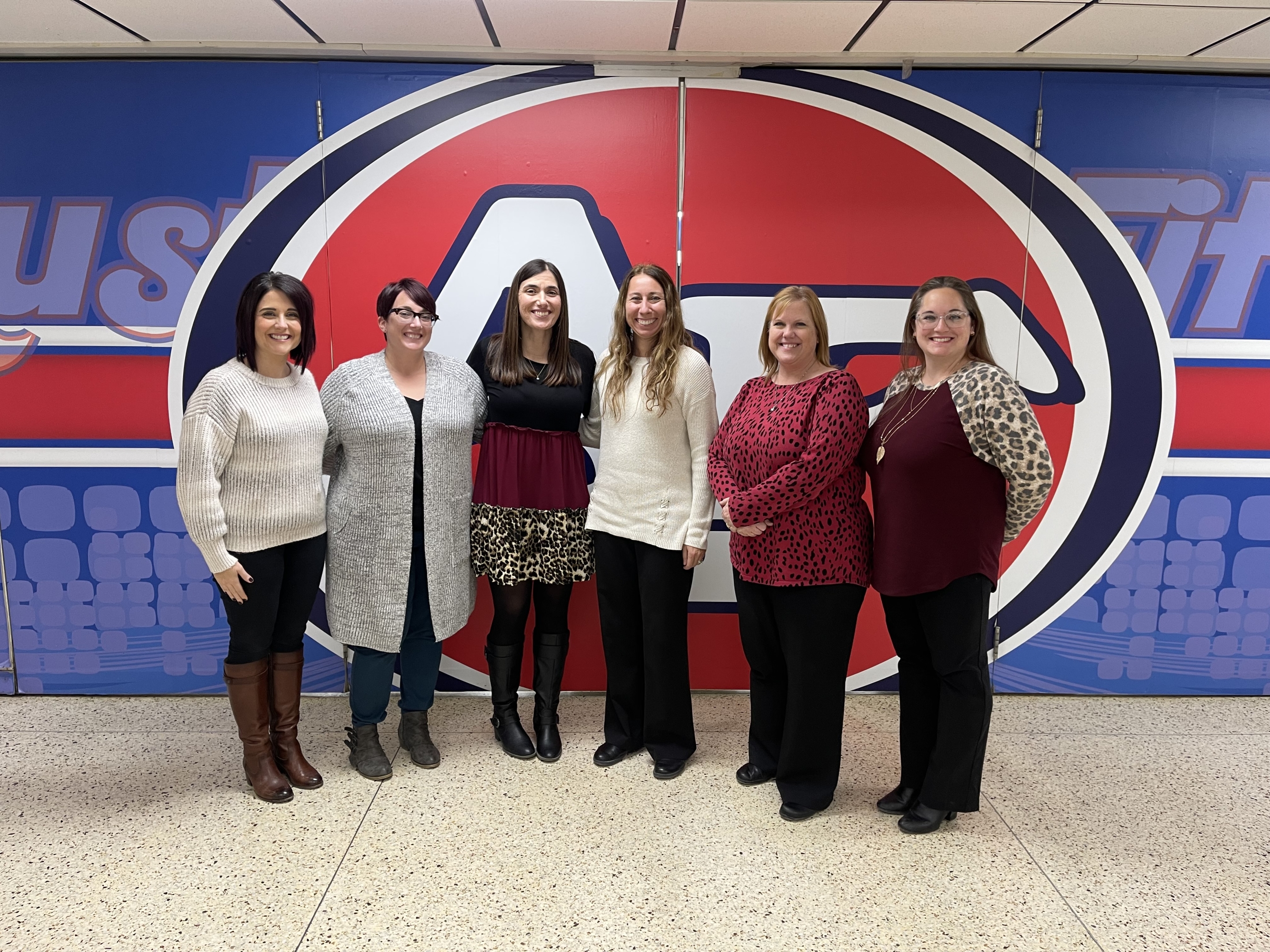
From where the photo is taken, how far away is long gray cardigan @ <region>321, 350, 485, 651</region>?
2.43 metres

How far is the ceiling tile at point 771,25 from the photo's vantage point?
2.55 metres

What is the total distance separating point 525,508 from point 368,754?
40.6 inches

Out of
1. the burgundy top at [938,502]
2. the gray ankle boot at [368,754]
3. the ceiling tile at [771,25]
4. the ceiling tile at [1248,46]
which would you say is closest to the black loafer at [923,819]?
the burgundy top at [938,502]

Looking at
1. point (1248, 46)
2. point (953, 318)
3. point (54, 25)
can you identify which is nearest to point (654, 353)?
point (953, 318)

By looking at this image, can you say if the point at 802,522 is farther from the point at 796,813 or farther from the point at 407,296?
the point at 407,296

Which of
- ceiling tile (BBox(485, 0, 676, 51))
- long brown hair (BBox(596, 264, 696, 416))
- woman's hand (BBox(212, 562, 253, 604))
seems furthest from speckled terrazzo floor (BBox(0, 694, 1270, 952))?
ceiling tile (BBox(485, 0, 676, 51))

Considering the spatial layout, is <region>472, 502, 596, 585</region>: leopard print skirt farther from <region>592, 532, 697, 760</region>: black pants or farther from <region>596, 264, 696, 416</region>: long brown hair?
<region>596, 264, 696, 416</region>: long brown hair

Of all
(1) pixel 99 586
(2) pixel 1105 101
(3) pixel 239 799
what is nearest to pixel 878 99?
(2) pixel 1105 101

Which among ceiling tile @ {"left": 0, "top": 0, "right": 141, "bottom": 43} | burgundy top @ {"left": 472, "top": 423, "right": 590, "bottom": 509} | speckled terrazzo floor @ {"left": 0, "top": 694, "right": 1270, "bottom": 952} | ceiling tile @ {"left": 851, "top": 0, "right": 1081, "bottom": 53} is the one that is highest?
ceiling tile @ {"left": 851, "top": 0, "right": 1081, "bottom": 53}

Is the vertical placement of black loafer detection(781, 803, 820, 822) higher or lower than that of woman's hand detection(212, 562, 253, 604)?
lower

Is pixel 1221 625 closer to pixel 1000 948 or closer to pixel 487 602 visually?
pixel 1000 948

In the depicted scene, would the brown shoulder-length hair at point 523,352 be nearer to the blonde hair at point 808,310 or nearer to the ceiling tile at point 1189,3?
the blonde hair at point 808,310

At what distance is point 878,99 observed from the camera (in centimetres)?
304

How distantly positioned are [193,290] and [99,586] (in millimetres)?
1339
